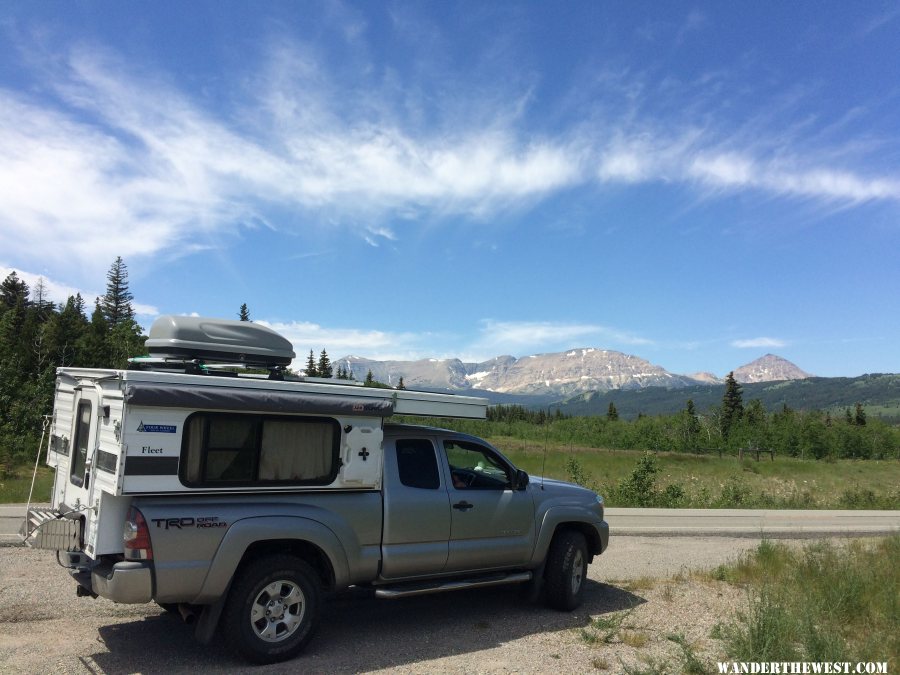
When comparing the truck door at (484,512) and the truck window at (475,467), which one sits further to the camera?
the truck window at (475,467)

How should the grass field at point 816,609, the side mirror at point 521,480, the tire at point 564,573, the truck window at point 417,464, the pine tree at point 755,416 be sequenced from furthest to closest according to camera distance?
the pine tree at point 755,416 → the tire at point 564,573 → the side mirror at point 521,480 → the truck window at point 417,464 → the grass field at point 816,609

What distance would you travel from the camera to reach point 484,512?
7.33m

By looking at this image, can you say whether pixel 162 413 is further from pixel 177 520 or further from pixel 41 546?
pixel 41 546

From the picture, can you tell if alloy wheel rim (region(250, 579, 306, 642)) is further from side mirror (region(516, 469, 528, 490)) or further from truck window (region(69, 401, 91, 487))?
side mirror (region(516, 469, 528, 490))

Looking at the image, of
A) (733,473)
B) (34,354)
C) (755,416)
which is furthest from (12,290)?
(755,416)

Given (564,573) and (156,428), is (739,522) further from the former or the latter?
(156,428)

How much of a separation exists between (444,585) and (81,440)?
3757mm

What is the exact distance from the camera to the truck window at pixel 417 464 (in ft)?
22.7

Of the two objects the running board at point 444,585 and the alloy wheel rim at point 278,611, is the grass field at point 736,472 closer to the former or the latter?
the running board at point 444,585

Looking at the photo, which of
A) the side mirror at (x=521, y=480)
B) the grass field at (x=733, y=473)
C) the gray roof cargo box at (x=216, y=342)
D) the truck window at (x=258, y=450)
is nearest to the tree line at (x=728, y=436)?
the grass field at (x=733, y=473)


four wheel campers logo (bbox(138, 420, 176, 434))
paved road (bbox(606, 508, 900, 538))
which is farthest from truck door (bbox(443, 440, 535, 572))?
paved road (bbox(606, 508, 900, 538))

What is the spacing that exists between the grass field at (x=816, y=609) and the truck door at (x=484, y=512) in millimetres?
2215

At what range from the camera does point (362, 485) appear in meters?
6.46

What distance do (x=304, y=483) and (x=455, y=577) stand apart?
6.74 ft
